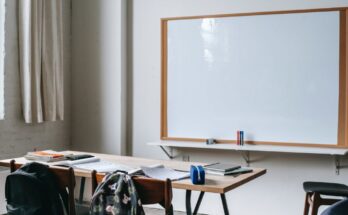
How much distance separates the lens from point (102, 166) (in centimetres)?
299

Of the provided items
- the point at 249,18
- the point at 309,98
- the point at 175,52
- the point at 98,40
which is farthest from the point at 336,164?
the point at 98,40

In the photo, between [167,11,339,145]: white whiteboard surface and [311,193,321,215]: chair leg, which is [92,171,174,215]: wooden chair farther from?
[167,11,339,145]: white whiteboard surface

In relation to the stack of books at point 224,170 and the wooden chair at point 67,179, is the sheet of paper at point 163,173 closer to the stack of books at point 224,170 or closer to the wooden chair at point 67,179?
the stack of books at point 224,170

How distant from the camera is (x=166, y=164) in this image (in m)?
3.12

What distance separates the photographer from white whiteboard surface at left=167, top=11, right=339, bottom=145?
404cm

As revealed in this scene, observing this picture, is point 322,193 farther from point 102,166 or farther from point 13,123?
point 13,123

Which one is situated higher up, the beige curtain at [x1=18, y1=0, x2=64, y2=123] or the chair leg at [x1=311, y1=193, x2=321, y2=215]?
the beige curtain at [x1=18, y1=0, x2=64, y2=123]

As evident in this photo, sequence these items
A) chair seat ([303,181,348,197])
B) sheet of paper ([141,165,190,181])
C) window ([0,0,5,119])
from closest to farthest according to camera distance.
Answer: sheet of paper ([141,165,190,181]) → chair seat ([303,181,348,197]) → window ([0,0,5,119])

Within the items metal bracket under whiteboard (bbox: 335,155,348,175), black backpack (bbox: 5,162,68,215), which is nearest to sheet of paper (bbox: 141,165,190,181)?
black backpack (bbox: 5,162,68,215)

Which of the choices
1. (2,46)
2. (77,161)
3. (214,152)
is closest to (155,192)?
(77,161)

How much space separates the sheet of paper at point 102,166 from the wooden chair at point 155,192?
1.85ft

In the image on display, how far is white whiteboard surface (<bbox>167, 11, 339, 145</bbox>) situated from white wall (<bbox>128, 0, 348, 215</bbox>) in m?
0.13

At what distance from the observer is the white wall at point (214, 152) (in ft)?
13.7

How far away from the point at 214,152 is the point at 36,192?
7.65 feet
